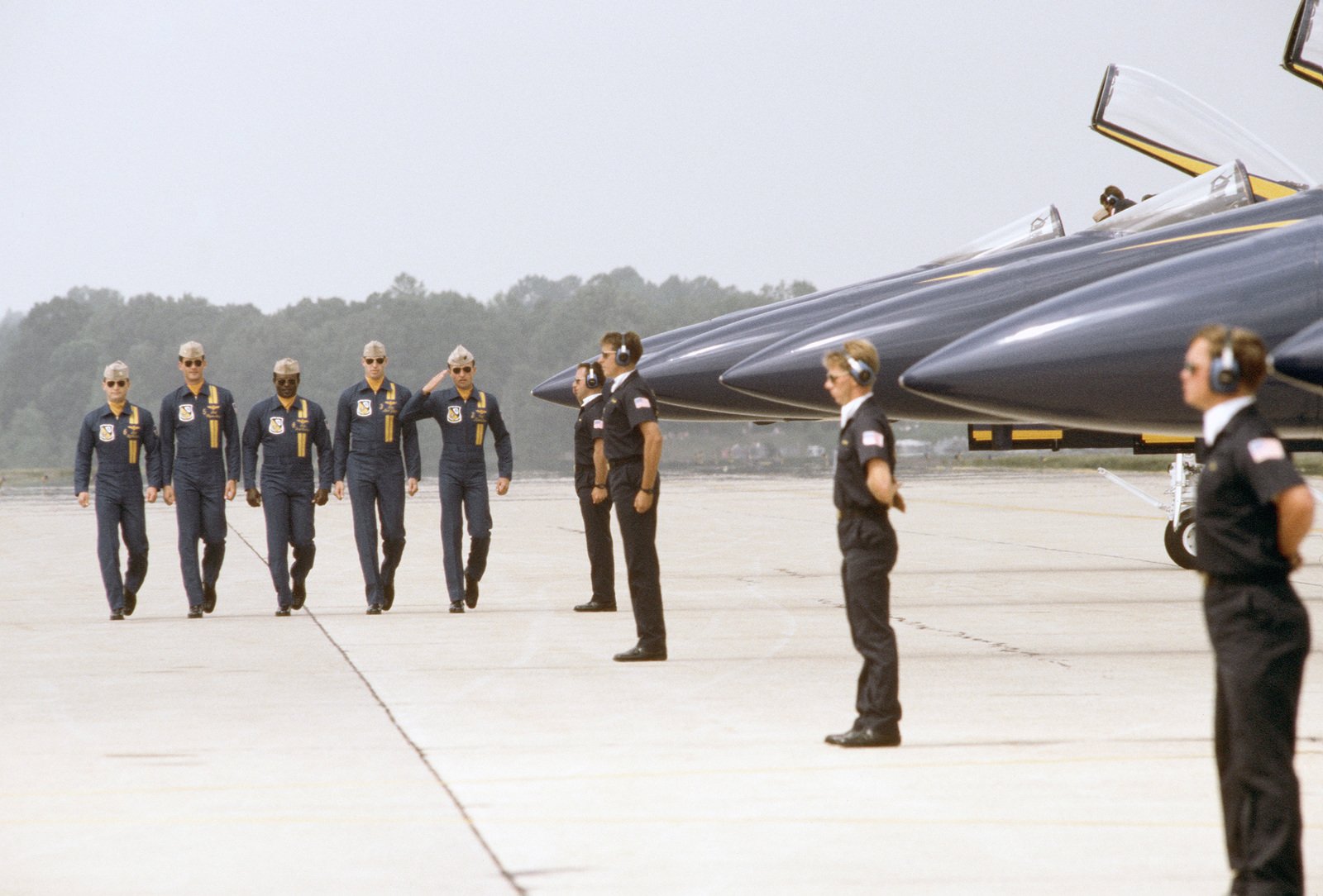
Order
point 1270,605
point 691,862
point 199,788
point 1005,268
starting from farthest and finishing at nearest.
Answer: point 1005,268 → point 199,788 → point 691,862 → point 1270,605

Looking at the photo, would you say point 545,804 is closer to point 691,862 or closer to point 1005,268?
point 691,862

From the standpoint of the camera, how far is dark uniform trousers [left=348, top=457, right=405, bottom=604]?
1212cm

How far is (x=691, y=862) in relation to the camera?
195 inches

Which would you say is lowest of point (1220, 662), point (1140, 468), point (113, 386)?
point (1140, 468)

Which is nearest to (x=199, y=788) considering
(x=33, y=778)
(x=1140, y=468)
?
(x=33, y=778)

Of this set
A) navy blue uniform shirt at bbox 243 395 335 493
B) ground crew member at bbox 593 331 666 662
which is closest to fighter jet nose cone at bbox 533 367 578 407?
navy blue uniform shirt at bbox 243 395 335 493

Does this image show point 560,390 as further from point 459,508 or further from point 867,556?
point 867,556

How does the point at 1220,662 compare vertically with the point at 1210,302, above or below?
below

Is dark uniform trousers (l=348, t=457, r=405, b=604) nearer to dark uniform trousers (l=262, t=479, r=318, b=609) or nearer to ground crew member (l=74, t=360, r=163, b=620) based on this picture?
dark uniform trousers (l=262, t=479, r=318, b=609)

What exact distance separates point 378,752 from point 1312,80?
9.15 metres

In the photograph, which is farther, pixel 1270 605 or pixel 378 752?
pixel 378 752

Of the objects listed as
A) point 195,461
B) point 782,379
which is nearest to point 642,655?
point 782,379

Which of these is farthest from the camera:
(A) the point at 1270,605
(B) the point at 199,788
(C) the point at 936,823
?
(B) the point at 199,788

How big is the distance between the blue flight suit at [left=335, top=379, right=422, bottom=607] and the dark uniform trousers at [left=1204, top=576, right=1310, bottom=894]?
850 cm
